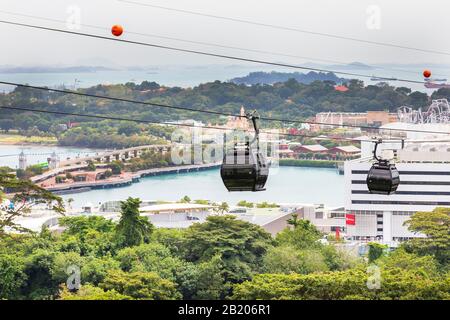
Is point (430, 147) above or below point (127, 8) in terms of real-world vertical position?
below

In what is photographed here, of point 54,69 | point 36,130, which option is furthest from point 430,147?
Answer: point 54,69

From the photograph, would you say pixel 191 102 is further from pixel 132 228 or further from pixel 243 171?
pixel 243 171

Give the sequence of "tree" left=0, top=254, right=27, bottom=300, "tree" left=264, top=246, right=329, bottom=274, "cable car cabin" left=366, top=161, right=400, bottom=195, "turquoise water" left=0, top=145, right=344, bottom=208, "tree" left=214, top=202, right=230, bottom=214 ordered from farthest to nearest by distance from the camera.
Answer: "turquoise water" left=0, top=145, right=344, bottom=208 < "tree" left=214, top=202, right=230, bottom=214 < "tree" left=264, top=246, right=329, bottom=274 < "tree" left=0, top=254, right=27, bottom=300 < "cable car cabin" left=366, top=161, right=400, bottom=195

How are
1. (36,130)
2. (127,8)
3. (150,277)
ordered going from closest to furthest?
(150,277)
(36,130)
(127,8)

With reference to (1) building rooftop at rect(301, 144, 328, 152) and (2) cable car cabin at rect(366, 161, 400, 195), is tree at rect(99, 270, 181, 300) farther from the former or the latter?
(1) building rooftop at rect(301, 144, 328, 152)

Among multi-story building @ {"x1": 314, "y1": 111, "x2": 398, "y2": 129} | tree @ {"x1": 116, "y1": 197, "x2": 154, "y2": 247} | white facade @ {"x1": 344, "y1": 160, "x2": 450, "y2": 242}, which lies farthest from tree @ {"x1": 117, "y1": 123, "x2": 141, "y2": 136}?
tree @ {"x1": 116, "y1": 197, "x2": 154, "y2": 247}

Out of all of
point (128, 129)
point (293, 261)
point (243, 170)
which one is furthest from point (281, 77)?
point (243, 170)
